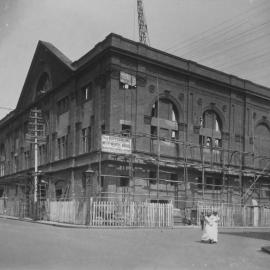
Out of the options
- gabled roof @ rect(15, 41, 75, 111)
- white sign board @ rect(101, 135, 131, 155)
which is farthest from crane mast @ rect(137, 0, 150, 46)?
white sign board @ rect(101, 135, 131, 155)

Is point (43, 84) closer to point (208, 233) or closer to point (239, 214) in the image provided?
point (239, 214)

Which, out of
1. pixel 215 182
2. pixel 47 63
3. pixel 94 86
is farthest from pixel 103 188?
pixel 47 63

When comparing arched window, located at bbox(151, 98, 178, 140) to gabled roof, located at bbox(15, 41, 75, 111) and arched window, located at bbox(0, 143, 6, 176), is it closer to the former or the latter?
gabled roof, located at bbox(15, 41, 75, 111)

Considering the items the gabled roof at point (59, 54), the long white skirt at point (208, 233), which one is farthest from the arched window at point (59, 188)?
the long white skirt at point (208, 233)

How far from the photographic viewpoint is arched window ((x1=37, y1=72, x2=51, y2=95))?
1704 inches

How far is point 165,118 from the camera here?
34156 mm

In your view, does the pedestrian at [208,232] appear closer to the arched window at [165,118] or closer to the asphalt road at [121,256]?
the asphalt road at [121,256]

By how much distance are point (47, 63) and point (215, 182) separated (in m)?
18.6

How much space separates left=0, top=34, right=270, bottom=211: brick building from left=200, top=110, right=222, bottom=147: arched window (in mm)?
80

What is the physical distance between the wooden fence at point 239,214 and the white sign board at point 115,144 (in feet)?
21.3

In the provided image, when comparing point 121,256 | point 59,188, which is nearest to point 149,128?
point 59,188

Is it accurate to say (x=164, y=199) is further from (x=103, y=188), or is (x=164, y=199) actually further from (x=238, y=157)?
(x=238, y=157)

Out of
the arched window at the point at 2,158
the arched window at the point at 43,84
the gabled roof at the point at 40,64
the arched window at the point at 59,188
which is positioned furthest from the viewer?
the arched window at the point at 2,158

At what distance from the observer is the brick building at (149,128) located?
3155cm
